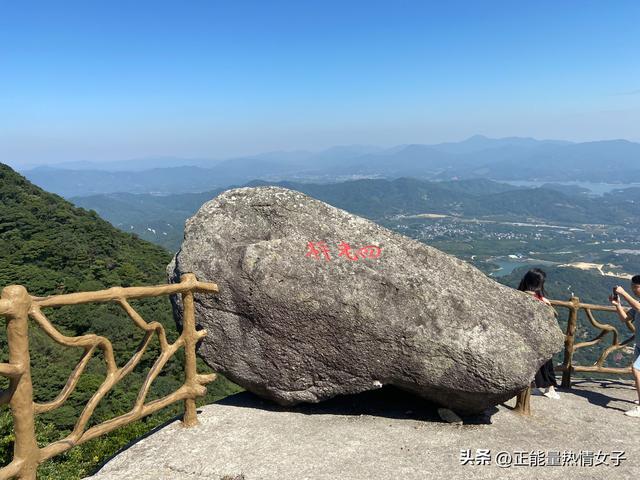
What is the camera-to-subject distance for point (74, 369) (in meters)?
4.44

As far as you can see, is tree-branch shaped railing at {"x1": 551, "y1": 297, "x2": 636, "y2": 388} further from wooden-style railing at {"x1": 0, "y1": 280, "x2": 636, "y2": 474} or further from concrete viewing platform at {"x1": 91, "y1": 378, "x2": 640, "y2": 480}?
wooden-style railing at {"x1": 0, "y1": 280, "x2": 636, "y2": 474}

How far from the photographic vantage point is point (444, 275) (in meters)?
6.19

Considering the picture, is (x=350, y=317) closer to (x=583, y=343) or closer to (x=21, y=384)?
(x=21, y=384)

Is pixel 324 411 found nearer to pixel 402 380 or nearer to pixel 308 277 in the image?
pixel 402 380

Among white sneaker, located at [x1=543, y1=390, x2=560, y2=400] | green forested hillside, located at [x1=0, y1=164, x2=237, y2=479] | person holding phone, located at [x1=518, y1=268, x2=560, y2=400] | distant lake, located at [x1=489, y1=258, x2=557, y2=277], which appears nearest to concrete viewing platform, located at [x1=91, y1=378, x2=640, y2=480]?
white sneaker, located at [x1=543, y1=390, x2=560, y2=400]

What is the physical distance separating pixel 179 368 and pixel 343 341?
29401mm

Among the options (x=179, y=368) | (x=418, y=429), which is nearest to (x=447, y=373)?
(x=418, y=429)

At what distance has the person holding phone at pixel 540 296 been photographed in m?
7.14

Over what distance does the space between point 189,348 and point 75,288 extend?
34.3m

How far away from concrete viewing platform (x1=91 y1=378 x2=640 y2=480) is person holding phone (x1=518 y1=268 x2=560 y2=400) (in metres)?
0.48

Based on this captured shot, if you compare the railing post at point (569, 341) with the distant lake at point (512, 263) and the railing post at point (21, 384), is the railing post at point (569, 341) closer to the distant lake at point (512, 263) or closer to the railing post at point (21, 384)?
the railing post at point (21, 384)

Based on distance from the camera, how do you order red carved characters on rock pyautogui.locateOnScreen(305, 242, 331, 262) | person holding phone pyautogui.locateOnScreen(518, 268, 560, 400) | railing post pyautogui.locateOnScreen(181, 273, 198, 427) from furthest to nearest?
person holding phone pyautogui.locateOnScreen(518, 268, 560, 400)
red carved characters on rock pyautogui.locateOnScreen(305, 242, 331, 262)
railing post pyautogui.locateOnScreen(181, 273, 198, 427)

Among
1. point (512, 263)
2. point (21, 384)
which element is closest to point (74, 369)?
point (21, 384)

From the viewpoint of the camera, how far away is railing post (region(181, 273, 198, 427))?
5.60 meters
